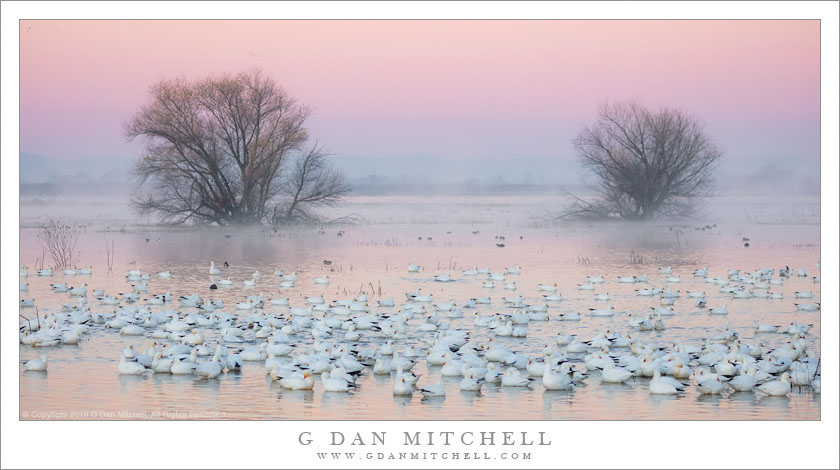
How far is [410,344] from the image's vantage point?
1399 centimetres

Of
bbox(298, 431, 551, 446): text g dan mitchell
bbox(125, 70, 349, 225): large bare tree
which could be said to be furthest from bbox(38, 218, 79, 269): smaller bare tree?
bbox(298, 431, 551, 446): text g dan mitchell

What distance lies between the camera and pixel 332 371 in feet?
38.2

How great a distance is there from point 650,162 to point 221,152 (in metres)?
16.6

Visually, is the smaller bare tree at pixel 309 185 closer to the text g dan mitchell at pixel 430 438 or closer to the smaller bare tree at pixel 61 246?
the smaller bare tree at pixel 61 246

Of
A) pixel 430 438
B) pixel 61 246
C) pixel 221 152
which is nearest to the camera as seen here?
pixel 430 438

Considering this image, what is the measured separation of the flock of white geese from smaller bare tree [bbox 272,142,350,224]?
17.8m

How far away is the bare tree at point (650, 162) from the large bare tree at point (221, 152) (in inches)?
413

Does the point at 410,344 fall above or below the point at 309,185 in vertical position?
A: below

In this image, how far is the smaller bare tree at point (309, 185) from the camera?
36.5 m

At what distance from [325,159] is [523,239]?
8.86 m

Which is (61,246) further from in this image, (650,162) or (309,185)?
(650,162)

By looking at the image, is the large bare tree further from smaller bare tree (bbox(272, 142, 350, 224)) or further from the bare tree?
the bare tree

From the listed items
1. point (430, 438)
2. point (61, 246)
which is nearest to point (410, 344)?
point (430, 438)

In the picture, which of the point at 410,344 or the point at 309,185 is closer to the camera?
the point at 410,344
